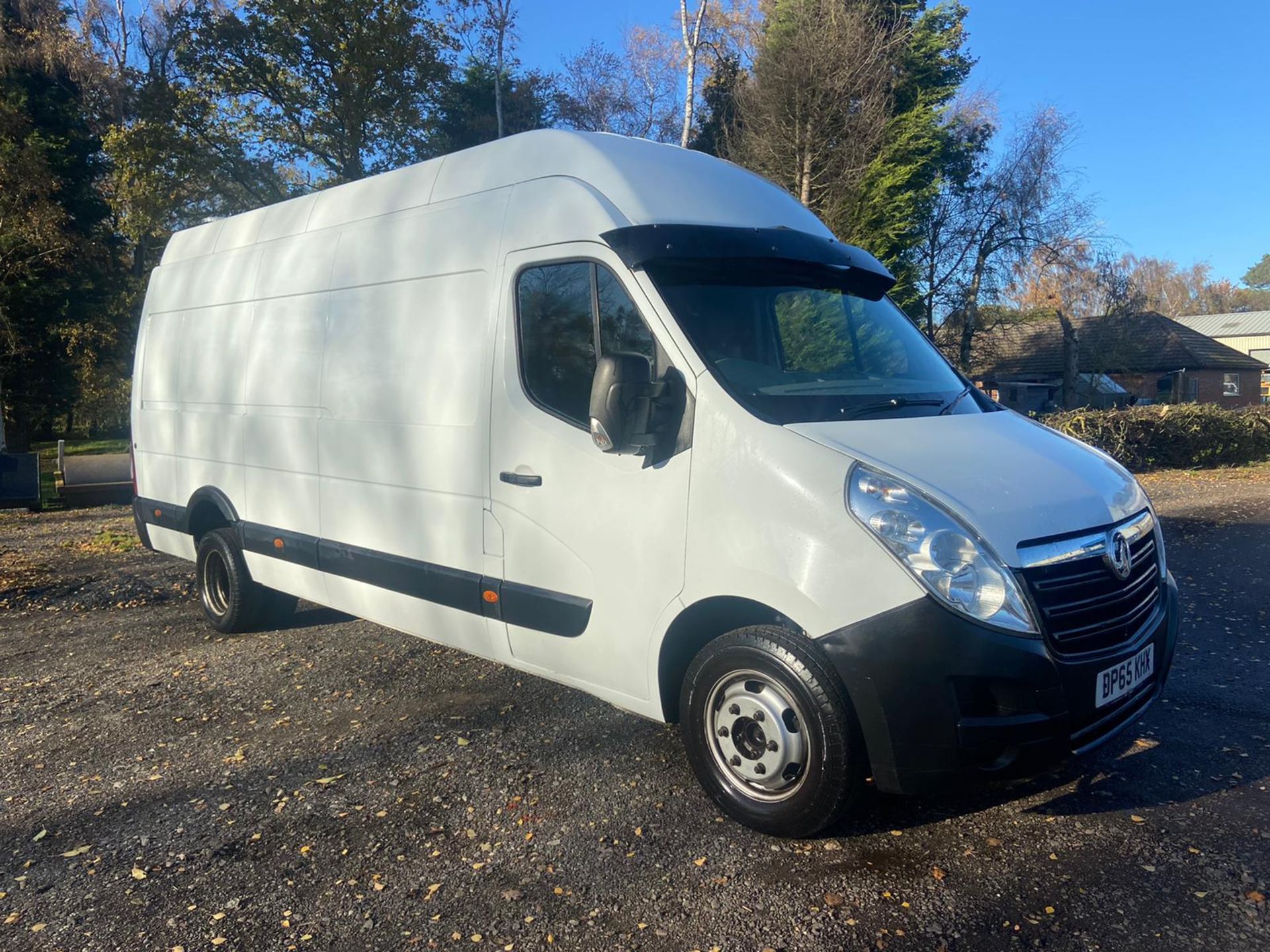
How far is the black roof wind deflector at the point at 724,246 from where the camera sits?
150 inches

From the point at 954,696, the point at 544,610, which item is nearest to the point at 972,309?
the point at 544,610

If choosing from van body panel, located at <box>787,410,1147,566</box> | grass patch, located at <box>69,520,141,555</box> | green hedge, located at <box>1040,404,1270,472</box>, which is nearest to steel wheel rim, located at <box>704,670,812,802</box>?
van body panel, located at <box>787,410,1147,566</box>

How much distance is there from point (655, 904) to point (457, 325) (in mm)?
2840

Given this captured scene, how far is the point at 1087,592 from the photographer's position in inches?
127

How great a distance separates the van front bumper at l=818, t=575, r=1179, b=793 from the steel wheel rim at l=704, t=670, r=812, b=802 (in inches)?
11.4

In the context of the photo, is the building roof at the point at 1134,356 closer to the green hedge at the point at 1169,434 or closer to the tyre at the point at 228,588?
the green hedge at the point at 1169,434

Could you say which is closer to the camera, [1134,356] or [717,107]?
[717,107]

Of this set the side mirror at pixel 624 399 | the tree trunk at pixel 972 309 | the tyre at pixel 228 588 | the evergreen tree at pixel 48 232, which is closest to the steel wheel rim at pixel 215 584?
the tyre at pixel 228 588

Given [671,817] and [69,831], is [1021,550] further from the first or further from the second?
[69,831]

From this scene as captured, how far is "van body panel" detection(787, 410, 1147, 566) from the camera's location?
3.13 metres

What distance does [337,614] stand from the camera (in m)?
7.32

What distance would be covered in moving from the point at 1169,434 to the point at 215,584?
56.4 ft

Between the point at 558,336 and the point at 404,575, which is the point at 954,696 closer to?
the point at 558,336

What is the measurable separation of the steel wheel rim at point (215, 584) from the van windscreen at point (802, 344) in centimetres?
449
